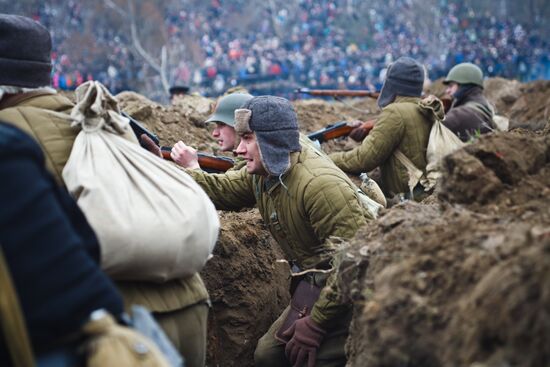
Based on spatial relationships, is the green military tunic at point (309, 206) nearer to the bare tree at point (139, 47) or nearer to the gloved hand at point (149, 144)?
the gloved hand at point (149, 144)

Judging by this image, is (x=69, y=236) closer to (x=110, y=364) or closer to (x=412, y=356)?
(x=110, y=364)

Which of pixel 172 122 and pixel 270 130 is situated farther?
pixel 172 122

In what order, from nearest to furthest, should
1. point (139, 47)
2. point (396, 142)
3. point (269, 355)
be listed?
1. point (269, 355)
2. point (396, 142)
3. point (139, 47)

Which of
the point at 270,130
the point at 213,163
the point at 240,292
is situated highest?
the point at 270,130

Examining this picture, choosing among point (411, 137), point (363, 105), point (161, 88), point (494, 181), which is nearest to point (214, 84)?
point (161, 88)

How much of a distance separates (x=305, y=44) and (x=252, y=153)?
118 ft

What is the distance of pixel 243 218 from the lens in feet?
21.2

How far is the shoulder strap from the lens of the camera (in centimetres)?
198

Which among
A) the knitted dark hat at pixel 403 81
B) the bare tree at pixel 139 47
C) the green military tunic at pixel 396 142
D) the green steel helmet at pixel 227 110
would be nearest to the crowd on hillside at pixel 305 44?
the bare tree at pixel 139 47

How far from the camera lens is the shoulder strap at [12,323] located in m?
1.98

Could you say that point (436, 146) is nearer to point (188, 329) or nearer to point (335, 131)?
point (335, 131)

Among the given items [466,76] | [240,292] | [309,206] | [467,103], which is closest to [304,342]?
[309,206]

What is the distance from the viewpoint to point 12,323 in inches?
78.0

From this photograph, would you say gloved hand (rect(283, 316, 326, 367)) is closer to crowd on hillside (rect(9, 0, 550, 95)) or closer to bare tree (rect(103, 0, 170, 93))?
crowd on hillside (rect(9, 0, 550, 95))
